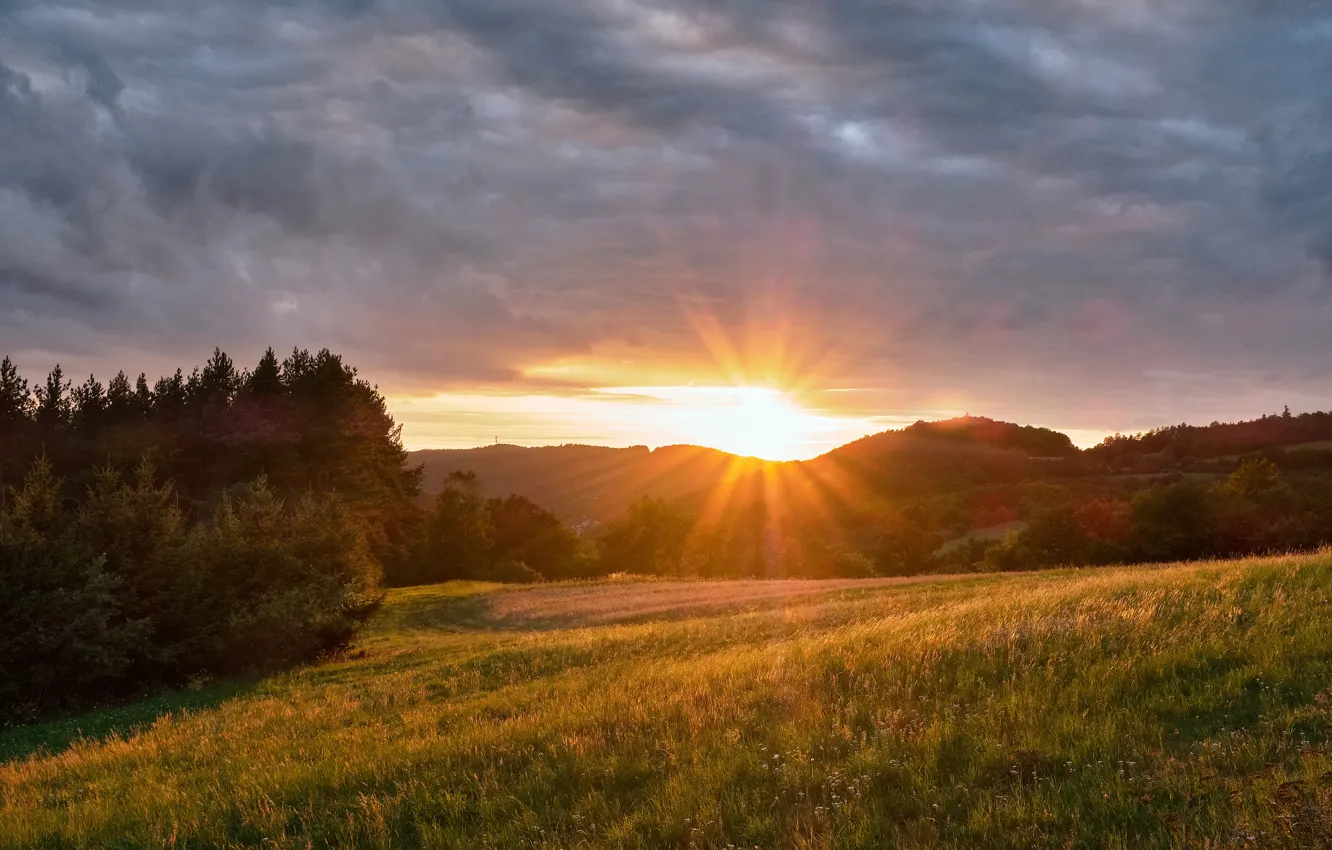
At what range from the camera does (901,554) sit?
79.9 metres

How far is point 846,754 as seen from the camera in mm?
7250

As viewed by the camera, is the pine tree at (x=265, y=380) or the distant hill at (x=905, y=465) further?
the distant hill at (x=905, y=465)

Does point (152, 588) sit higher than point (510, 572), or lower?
higher

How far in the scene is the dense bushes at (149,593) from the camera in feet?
77.3

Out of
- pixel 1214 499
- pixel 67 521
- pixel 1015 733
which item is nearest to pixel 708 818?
pixel 1015 733

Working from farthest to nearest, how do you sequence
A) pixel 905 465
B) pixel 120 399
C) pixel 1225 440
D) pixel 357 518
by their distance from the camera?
pixel 905 465, pixel 1225 440, pixel 120 399, pixel 357 518

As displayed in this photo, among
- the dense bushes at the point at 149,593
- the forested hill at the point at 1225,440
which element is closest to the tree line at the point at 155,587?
the dense bushes at the point at 149,593

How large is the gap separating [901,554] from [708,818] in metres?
78.0

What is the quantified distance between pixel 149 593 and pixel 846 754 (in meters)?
28.0

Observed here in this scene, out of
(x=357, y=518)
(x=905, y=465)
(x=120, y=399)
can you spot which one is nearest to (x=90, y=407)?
(x=120, y=399)

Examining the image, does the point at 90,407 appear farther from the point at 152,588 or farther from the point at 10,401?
the point at 152,588

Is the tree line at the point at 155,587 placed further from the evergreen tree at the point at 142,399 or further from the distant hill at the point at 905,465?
the distant hill at the point at 905,465

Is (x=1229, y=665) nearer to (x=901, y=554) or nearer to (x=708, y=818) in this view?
(x=708, y=818)

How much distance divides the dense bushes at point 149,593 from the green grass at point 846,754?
1130cm
